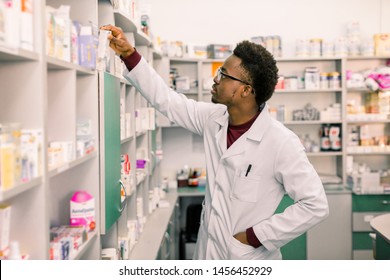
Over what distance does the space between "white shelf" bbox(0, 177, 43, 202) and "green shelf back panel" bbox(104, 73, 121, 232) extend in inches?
31.6

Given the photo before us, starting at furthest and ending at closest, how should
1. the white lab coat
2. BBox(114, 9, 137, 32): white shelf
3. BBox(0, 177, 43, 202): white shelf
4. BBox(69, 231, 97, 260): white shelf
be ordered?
BBox(114, 9, 137, 32): white shelf < the white lab coat < BBox(69, 231, 97, 260): white shelf < BBox(0, 177, 43, 202): white shelf

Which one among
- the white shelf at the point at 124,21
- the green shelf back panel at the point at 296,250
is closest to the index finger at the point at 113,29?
the white shelf at the point at 124,21

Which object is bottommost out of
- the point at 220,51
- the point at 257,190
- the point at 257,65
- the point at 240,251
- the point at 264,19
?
the point at 240,251

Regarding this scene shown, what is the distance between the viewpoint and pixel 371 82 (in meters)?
5.44

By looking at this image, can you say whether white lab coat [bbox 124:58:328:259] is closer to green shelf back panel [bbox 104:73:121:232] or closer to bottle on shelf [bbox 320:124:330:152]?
green shelf back panel [bbox 104:73:121:232]

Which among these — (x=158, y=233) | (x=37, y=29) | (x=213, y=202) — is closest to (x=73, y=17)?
(x=37, y=29)

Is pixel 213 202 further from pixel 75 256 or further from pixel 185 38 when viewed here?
pixel 185 38

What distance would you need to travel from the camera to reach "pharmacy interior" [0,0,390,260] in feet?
5.34

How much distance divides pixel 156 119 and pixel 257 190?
2988 mm

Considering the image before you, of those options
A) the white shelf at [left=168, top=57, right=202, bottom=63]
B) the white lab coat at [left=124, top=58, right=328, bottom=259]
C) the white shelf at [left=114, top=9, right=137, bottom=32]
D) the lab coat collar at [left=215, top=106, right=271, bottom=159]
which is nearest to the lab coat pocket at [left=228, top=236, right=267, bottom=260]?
the white lab coat at [left=124, top=58, right=328, bottom=259]

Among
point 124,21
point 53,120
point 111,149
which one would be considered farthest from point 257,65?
point 124,21

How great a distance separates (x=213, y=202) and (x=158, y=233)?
1.44 metres

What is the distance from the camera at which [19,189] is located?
4.72 ft

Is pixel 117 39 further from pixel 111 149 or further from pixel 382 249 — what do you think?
pixel 382 249
